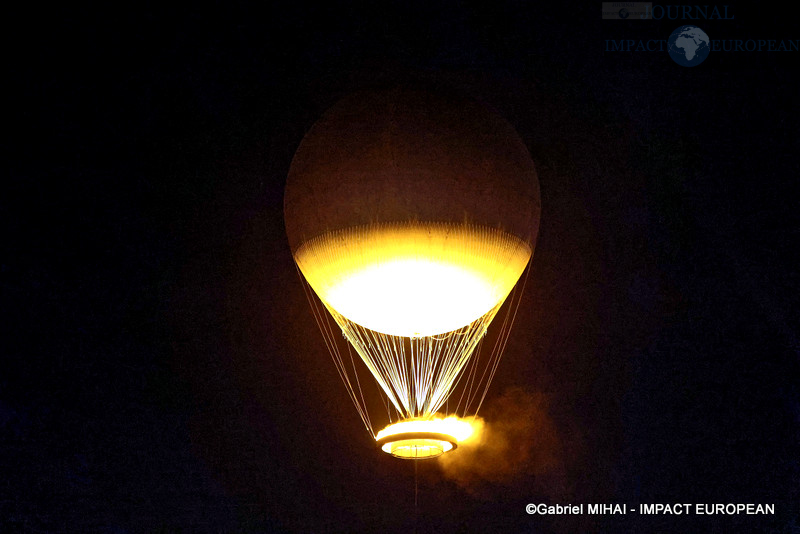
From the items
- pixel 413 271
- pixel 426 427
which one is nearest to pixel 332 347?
pixel 426 427

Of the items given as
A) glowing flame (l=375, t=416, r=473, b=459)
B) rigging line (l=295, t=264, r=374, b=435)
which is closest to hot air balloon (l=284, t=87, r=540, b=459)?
glowing flame (l=375, t=416, r=473, b=459)

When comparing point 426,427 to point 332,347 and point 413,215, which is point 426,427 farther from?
point 332,347

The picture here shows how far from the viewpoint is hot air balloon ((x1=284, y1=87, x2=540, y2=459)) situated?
1244cm

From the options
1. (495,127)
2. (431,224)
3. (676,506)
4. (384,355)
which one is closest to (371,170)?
(431,224)

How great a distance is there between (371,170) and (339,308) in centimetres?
228

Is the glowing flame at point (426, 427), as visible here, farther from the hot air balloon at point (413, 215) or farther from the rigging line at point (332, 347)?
the rigging line at point (332, 347)

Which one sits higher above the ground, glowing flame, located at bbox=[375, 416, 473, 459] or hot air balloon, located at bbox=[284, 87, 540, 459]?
hot air balloon, located at bbox=[284, 87, 540, 459]

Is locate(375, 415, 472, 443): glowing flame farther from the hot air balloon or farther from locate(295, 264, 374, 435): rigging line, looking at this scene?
locate(295, 264, 374, 435): rigging line

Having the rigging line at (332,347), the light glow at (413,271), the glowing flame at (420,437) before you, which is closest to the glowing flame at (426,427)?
the glowing flame at (420,437)

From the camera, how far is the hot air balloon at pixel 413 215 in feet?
40.8

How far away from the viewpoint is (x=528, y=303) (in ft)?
61.2

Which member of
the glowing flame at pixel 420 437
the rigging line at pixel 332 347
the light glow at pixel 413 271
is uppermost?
the rigging line at pixel 332 347

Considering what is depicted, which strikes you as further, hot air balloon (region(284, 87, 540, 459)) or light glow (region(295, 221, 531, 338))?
light glow (region(295, 221, 531, 338))

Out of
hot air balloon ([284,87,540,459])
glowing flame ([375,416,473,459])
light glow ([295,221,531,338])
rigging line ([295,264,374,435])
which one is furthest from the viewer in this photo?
rigging line ([295,264,374,435])
